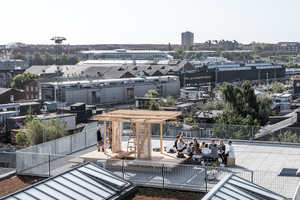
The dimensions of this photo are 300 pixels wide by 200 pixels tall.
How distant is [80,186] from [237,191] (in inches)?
160

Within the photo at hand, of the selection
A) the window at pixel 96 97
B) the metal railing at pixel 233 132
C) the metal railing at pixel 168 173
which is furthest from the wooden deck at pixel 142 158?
the window at pixel 96 97

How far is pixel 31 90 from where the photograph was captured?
233 feet

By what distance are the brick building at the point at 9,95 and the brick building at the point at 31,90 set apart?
12.8 feet

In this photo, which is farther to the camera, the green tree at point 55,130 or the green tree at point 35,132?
the green tree at point 55,130

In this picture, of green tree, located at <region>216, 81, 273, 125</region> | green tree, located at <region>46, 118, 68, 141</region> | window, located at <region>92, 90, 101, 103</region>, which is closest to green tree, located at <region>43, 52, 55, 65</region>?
window, located at <region>92, 90, 101, 103</region>

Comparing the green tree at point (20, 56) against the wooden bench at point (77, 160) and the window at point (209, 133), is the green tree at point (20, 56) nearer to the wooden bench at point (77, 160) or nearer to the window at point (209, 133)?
the window at point (209, 133)

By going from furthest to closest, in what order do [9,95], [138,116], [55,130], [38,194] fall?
[9,95], [55,130], [138,116], [38,194]

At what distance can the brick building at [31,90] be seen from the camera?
70.2m

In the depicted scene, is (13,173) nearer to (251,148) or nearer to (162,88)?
(251,148)

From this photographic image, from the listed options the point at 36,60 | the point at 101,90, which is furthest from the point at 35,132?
the point at 36,60

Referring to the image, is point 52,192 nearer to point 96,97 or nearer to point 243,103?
point 243,103

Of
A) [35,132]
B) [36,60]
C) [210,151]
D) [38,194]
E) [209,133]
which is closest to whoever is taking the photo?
[38,194]

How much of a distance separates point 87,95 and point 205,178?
47.0 meters

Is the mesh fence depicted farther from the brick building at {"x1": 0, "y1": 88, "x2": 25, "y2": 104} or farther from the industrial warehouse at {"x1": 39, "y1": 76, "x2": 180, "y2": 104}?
the brick building at {"x1": 0, "y1": 88, "x2": 25, "y2": 104}
